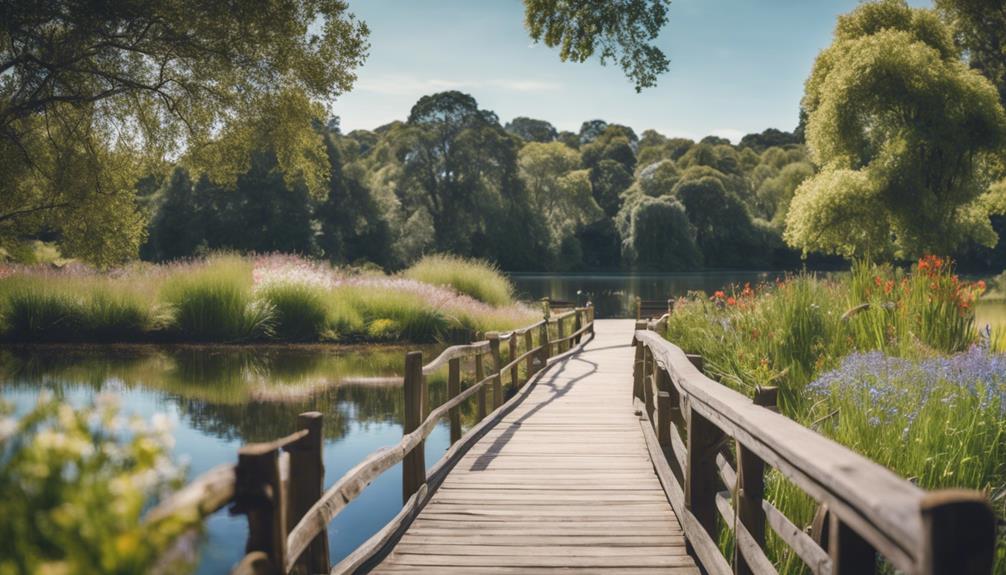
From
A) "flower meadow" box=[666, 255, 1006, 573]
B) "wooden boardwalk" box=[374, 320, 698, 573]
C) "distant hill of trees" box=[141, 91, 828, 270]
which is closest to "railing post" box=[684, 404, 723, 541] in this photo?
"wooden boardwalk" box=[374, 320, 698, 573]

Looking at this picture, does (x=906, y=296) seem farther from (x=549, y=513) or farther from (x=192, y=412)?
(x=192, y=412)

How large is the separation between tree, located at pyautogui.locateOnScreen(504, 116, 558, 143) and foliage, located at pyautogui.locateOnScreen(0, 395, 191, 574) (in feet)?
346

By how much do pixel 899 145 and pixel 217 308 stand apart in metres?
18.7

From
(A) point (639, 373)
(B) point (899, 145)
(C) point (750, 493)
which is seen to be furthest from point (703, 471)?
(B) point (899, 145)

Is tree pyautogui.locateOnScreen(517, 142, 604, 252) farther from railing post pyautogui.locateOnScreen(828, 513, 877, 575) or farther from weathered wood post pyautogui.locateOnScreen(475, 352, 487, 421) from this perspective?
railing post pyautogui.locateOnScreen(828, 513, 877, 575)

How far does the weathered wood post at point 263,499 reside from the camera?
2.11m

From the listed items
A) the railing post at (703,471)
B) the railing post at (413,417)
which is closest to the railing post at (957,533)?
the railing post at (703,471)

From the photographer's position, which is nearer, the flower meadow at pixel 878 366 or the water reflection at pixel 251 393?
the flower meadow at pixel 878 366

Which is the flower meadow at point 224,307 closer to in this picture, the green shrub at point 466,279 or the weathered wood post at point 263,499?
the green shrub at point 466,279

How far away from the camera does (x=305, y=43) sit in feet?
51.0

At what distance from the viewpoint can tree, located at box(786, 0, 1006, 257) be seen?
20219mm

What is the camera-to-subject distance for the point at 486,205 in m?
49.9

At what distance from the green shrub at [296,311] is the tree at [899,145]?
13951 mm

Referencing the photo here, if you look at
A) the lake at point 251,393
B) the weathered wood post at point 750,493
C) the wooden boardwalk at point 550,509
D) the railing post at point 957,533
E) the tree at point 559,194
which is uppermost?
the tree at point 559,194
